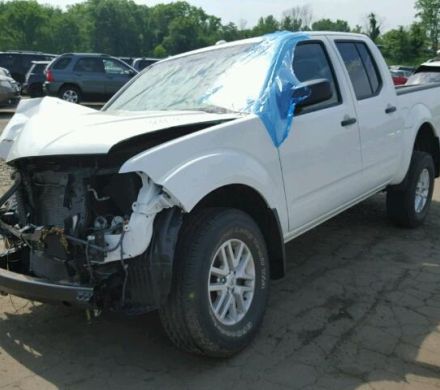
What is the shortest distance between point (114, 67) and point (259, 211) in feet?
52.5

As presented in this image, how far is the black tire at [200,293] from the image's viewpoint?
303 cm

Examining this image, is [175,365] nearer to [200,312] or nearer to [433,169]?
[200,312]

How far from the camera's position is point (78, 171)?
326 centimetres

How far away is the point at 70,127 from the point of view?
337 centimetres

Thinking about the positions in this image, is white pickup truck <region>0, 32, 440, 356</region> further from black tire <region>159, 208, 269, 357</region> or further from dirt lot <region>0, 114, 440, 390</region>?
dirt lot <region>0, 114, 440, 390</region>

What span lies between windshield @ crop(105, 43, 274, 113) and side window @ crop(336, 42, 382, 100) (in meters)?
1.03

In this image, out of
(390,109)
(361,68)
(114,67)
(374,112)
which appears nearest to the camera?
(374,112)

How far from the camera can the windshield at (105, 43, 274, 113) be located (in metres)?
3.86

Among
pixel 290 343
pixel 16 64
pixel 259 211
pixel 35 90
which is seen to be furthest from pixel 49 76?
pixel 290 343

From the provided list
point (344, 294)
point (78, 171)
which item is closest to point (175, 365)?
point (78, 171)

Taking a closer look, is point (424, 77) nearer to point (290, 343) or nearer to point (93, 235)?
point (290, 343)

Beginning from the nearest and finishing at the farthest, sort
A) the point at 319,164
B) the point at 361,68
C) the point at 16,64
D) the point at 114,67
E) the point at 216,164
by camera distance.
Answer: the point at 216,164 → the point at 319,164 → the point at 361,68 → the point at 114,67 → the point at 16,64

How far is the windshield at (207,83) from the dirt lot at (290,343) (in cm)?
152

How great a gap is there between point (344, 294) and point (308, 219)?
0.68 meters
